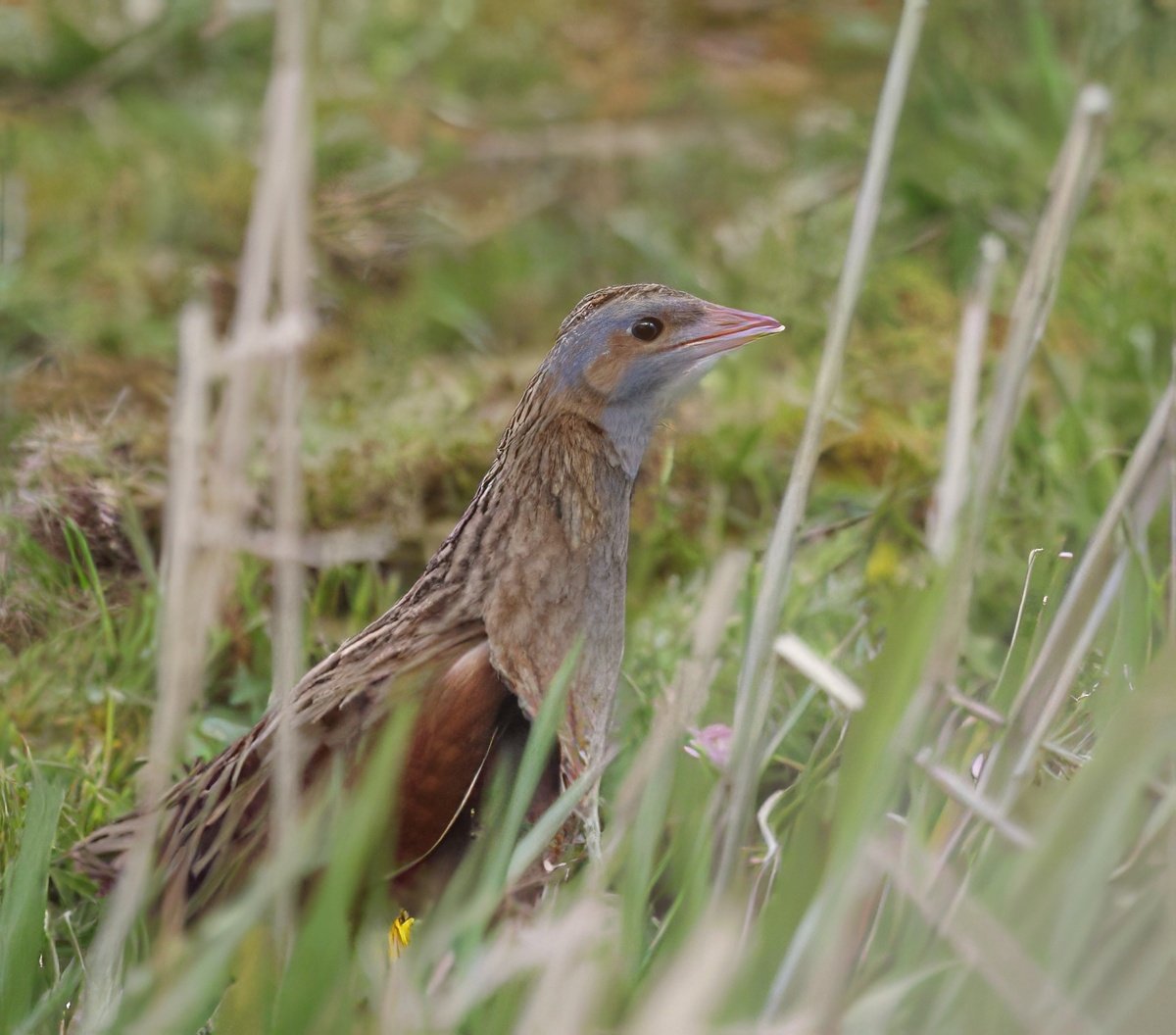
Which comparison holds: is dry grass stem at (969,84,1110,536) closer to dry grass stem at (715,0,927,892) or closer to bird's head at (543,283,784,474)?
dry grass stem at (715,0,927,892)

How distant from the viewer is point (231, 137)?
4.57 m

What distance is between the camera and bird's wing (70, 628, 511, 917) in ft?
5.63

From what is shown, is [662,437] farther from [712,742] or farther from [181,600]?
[181,600]

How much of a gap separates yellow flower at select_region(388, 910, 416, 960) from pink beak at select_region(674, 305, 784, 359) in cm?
81

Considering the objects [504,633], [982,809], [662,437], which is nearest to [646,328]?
[504,633]

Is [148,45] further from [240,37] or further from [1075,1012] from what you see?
[1075,1012]

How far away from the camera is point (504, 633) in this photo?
1814mm

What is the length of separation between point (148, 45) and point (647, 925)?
370 cm

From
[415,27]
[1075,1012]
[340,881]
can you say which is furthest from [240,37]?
[1075,1012]

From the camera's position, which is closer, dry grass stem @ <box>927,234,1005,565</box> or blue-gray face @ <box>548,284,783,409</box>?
dry grass stem @ <box>927,234,1005,565</box>

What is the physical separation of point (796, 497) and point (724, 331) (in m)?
0.61

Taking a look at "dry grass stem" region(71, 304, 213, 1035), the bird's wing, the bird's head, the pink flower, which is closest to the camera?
"dry grass stem" region(71, 304, 213, 1035)

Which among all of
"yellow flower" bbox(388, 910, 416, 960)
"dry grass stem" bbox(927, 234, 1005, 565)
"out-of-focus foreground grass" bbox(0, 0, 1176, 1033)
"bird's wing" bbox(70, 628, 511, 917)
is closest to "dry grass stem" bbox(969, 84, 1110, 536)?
"dry grass stem" bbox(927, 234, 1005, 565)

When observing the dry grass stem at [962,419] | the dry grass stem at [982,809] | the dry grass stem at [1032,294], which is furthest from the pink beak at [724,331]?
the dry grass stem at [982,809]
